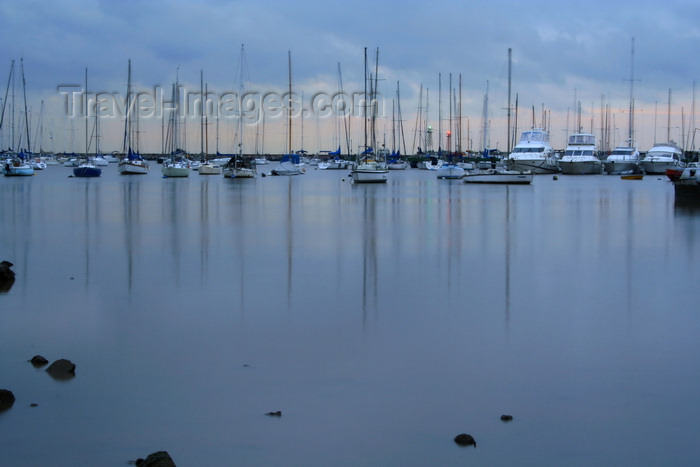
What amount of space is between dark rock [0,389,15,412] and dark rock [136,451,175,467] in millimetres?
2119

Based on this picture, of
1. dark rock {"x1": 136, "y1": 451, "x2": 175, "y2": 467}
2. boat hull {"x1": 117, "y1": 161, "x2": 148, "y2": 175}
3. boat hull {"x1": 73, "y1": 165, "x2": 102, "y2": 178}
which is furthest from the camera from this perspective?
boat hull {"x1": 117, "y1": 161, "x2": 148, "y2": 175}

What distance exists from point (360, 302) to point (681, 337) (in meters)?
4.55

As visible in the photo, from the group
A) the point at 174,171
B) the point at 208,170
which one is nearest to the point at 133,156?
the point at 208,170

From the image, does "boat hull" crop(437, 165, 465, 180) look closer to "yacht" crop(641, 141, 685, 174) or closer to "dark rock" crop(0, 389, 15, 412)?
"yacht" crop(641, 141, 685, 174)

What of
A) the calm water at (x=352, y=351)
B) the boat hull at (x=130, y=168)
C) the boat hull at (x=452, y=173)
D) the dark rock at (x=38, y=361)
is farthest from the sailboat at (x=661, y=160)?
the dark rock at (x=38, y=361)

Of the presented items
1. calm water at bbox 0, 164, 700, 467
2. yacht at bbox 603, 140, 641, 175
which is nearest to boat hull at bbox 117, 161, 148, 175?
yacht at bbox 603, 140, 641, 175

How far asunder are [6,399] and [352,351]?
3.77 meters

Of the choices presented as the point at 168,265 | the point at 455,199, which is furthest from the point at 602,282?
the point at 455,199

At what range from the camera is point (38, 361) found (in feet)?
30.1

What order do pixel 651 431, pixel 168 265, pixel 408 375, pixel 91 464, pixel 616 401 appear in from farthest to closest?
pixel 168 265 → pixel 408 375 → pixel 616 401 → pixel 651 431 → pixel 91 464

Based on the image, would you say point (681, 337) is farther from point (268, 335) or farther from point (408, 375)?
point (268, 335)

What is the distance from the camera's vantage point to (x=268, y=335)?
1052 cm

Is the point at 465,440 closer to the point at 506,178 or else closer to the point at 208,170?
the point at 506,178

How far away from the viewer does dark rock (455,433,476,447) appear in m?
6.98
